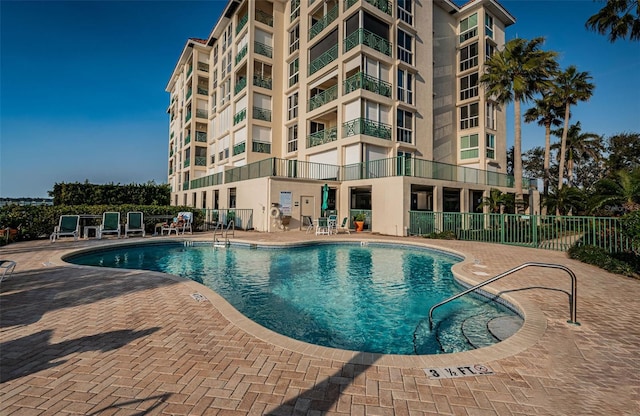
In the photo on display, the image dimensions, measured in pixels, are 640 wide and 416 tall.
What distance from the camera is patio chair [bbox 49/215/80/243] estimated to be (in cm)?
1178

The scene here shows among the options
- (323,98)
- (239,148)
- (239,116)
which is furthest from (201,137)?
(323,98)

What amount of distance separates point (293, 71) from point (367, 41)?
790 cm

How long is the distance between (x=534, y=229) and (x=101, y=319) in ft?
45.5

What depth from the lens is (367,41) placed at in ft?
61.5

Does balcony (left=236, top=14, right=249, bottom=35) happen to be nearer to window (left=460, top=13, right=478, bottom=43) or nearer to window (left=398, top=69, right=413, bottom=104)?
window (left=398, top=69, right=413, bottom=104)

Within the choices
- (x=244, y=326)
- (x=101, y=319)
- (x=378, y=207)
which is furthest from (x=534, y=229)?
(x=101, y=319)

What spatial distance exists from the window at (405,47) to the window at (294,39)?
27.9 ft

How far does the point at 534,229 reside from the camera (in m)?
11.5

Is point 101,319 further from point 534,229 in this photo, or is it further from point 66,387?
point 534,229

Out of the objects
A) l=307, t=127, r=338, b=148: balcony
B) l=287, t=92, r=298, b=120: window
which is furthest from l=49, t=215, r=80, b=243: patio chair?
l=287, t=92, r=298, b=120: window

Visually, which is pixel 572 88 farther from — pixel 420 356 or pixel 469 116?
pixel 420 356

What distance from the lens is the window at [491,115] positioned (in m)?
24.7

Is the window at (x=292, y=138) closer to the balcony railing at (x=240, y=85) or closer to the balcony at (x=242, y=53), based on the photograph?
the balcony railing at (x=240, y=85)

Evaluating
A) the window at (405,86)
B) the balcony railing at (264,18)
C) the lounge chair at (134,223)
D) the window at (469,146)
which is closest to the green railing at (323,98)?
the window at (405,86)
